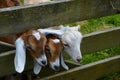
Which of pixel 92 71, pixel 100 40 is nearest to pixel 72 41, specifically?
pixel 100 40

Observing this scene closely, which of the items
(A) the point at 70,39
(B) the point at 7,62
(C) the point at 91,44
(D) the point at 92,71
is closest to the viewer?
(A) the point at 70,39

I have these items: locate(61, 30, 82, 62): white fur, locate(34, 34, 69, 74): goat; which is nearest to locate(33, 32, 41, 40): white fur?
locate(34, 34, 69, 74): goat

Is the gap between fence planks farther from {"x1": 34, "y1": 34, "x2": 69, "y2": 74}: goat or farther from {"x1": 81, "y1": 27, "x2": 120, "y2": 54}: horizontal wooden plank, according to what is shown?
{"x1": 34, "y1": 34, "x2": 69, "y2": 74}: goat

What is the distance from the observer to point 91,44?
4.27 m

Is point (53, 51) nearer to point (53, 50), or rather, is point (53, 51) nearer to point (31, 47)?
point (53, 50)

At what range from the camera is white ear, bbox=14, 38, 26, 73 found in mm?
3529

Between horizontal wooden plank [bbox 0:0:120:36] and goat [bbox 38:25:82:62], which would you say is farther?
goat [bbox 38:25:82:62]

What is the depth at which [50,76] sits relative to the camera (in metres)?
4.12

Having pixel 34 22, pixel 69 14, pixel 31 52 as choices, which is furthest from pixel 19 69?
pixel 69 14

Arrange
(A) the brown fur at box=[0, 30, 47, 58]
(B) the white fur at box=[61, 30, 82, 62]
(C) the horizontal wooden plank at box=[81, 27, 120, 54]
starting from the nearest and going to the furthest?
(A) the brown fur at box=[0, 30, 47, 58]
(B) the white fur at box=[61, 30, 82, 62]
(C) the horizontal wooden plank at box=[81, 27, 120, 54]

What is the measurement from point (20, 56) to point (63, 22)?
542 millimetres

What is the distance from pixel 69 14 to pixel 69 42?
30cm

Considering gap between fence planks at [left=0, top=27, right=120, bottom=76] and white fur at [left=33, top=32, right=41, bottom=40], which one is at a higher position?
white fur at [left=33, top=32, right=41, bottom=40]

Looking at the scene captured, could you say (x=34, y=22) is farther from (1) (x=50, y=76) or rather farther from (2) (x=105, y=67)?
(2) (x=105, y=67)
